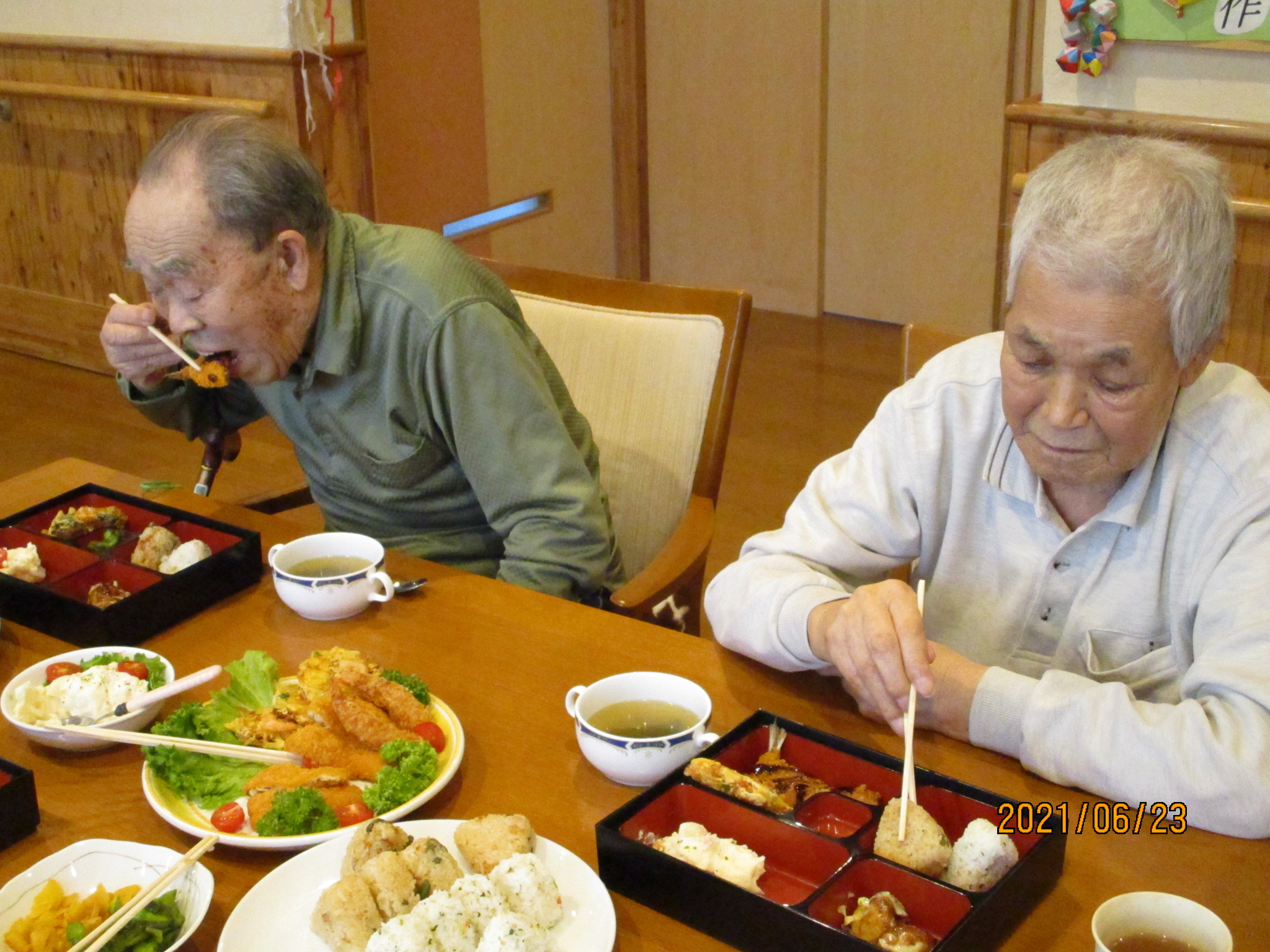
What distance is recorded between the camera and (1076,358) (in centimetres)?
121

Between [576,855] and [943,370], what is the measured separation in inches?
28.4

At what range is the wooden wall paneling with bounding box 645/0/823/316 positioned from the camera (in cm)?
494

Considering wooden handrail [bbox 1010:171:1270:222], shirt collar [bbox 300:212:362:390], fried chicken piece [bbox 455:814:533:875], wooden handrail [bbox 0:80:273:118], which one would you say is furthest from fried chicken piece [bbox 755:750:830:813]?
wooden handrail [bbox 0:80:273:118]

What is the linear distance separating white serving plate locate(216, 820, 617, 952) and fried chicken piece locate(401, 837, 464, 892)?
5 centimetres

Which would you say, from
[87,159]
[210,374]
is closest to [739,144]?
[87,159]

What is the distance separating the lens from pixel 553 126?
498 cm

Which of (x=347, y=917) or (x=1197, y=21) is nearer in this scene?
(x=347, y=917)

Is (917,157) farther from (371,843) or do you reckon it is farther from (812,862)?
(371,843)

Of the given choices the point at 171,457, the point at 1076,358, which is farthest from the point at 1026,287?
the point at 171,457

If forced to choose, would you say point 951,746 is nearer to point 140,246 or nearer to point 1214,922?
point 1214,922

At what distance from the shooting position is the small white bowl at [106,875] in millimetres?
990

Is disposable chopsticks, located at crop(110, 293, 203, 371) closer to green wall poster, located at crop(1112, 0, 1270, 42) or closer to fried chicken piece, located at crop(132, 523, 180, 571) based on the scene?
fried chicken piece, located at crop(132, 523, 180, 571)

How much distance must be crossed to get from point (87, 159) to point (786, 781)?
4.16 m

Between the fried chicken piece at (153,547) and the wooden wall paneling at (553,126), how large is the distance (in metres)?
3.29
